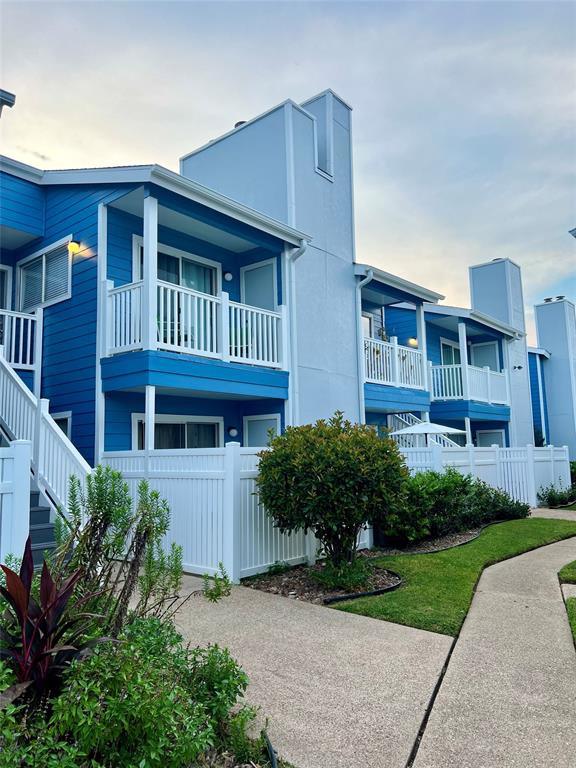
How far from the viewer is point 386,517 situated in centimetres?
708

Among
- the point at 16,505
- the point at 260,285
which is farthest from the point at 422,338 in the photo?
the point at 16,505

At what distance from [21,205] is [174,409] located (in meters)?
5.33

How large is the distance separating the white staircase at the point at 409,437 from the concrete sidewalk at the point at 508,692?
9822 millimetres

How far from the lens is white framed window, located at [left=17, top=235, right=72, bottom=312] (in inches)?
430

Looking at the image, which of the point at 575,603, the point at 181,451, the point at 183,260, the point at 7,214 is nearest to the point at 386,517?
the point at 575,603

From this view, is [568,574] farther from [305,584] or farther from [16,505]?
[16,505]

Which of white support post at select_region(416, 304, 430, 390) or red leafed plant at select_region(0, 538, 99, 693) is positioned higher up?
white support post at select_region(416, 304, 430, 390)

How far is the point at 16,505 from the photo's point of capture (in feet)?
15.3

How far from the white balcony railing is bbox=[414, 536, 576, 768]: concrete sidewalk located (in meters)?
9.04

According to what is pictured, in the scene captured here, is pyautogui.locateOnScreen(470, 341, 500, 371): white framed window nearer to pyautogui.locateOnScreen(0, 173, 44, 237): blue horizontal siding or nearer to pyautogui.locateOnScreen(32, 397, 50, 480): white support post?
pyautogui.locateOnScreen(0, 173, 44, 237): blue horizontal siding

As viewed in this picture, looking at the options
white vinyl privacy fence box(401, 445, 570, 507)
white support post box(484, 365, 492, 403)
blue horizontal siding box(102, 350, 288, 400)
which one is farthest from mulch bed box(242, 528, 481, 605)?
white support post box(484, 365, 492, 403)

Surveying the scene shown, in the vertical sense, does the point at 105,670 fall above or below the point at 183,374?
below

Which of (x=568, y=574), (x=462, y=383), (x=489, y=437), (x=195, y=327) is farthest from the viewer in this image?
(x=489, y=437)

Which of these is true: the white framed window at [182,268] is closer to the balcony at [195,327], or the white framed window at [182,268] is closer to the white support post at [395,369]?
the balcony at [195,327]
